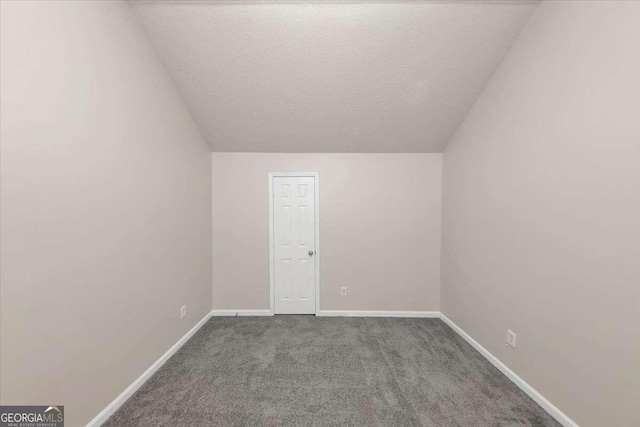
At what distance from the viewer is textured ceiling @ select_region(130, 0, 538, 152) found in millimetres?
1984

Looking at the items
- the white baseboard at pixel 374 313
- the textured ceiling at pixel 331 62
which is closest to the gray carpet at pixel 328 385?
the white baseboard at pixel 374 313

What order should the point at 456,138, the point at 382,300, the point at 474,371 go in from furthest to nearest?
the point at 382,300 → the point at 456,138 → the point at 474,371

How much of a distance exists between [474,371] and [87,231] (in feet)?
10.6

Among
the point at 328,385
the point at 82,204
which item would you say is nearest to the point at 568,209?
the point at 328,385

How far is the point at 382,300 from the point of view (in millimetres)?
3488

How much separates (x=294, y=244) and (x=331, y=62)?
7.50 feet

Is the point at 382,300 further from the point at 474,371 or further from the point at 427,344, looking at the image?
the point at 474,371

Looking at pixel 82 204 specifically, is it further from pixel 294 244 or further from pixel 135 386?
pixel 294 244

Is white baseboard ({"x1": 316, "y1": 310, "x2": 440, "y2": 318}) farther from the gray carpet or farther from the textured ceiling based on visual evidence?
the textured ceiling

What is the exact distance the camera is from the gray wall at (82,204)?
3.98ft

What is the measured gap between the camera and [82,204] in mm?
1537

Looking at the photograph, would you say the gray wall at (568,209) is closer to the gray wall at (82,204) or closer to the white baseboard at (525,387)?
the white baseboard at (525,387)

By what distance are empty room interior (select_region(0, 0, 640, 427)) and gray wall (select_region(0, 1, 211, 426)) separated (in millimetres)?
13

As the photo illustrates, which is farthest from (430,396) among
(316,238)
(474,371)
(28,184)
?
(28,184)
